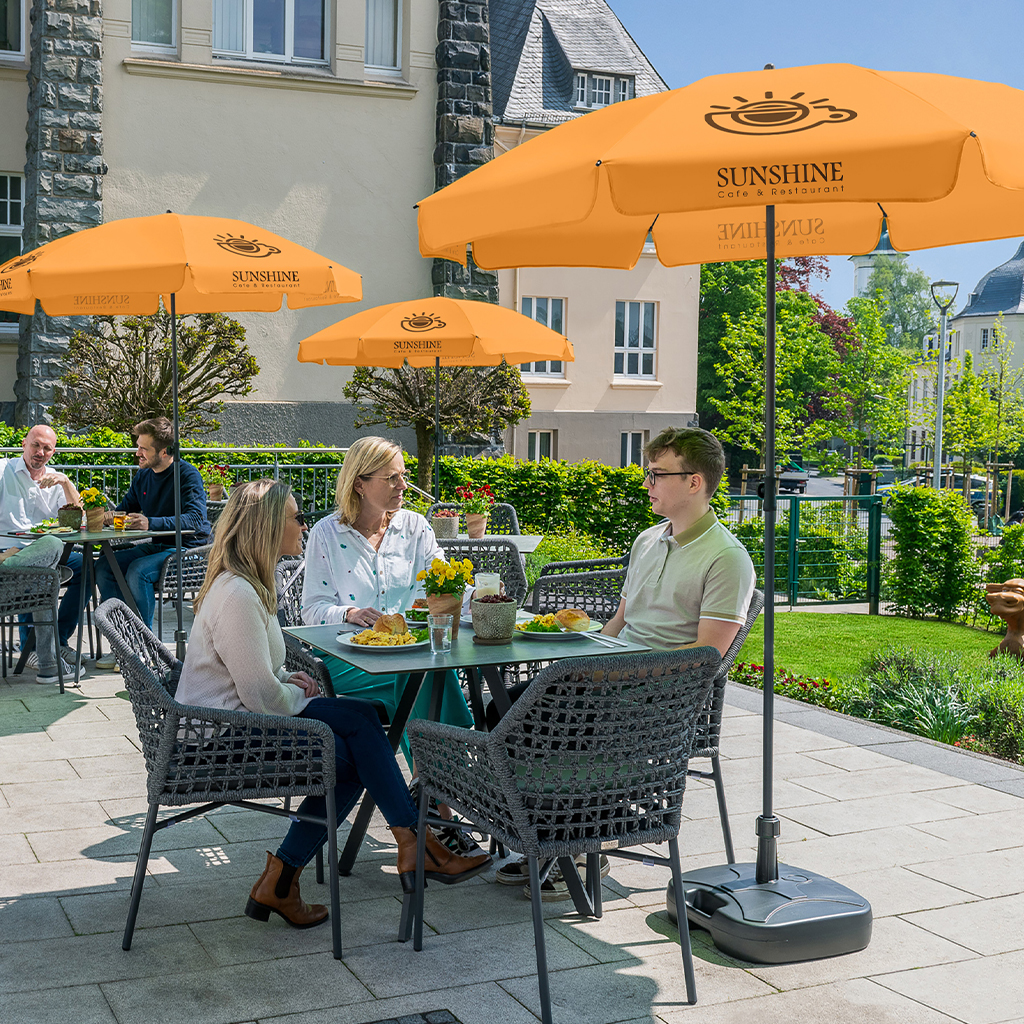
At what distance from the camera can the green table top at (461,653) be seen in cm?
381

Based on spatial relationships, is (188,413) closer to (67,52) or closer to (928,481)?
(67,52)

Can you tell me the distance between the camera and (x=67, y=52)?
16.8m

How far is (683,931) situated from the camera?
346 cm

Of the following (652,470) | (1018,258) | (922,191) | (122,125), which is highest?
(1018,258)

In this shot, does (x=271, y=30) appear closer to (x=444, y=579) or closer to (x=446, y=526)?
(x=446, y=526)

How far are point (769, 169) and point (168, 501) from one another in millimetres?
5917

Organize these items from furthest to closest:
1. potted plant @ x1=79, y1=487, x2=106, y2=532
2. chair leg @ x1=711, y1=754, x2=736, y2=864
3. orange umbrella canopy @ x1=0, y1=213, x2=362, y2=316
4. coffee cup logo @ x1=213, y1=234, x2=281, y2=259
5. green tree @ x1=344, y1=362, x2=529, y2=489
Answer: green tree @ x1=344, y1=362, x2=529, y2=489 → potted plant @ x1=79, y1=487, x2=106, y2=532 → coffee cup logo @ x1=213, y1=234, x2=281, y2=259 → orange umbrella canopy @ x1=0, y1=213, x2=362, y2=316 → chair leg @ x1=711, y1=754, x2=736, y2=864

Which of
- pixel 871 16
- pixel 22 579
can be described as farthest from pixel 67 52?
pixel 871 16

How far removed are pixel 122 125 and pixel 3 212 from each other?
2.36 meters

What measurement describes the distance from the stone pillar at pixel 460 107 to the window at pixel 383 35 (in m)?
0.71

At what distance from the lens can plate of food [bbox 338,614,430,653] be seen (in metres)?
4.05

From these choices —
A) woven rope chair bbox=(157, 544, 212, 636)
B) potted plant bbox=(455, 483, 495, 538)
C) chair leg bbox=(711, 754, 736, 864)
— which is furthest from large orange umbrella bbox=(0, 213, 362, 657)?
potted plant bbox=(455, 483, 495, 538)

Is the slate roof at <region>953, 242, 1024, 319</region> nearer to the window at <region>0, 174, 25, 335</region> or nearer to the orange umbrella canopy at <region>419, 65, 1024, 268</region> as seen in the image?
the window at <region>0, 174, 25, 335</region>

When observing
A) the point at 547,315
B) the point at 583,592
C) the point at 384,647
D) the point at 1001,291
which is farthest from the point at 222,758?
the point at 1001,291
